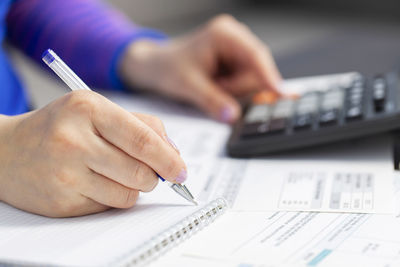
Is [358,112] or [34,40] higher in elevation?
[34,40]

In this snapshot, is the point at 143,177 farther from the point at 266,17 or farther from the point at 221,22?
the point at 266,17

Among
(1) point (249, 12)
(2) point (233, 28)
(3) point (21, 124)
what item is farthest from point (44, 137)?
(1) point (249, 12)

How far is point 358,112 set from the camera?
55 centimetres

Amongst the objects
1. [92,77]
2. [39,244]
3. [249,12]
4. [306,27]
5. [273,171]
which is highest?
[249,12]

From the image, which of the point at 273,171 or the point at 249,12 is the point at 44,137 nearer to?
the point at 273,171

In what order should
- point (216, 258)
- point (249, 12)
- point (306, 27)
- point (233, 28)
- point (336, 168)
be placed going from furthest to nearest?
point (249, 12) → point (306, 27) → point (233, 28) → point (336, 168) → point (216, 258)

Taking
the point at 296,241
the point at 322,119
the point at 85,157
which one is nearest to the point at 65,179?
the point at 85,157

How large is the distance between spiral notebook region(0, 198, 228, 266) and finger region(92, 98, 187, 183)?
4cm

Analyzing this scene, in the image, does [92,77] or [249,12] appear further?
[249,12]

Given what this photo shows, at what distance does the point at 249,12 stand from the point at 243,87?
2025 mm

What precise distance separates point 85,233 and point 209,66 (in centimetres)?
42

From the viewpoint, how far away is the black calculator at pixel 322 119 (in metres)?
0.54

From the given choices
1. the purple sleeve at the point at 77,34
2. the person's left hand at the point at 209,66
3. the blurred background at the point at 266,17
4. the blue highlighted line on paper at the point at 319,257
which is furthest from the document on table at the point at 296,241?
the blurred background at the point at 266,17

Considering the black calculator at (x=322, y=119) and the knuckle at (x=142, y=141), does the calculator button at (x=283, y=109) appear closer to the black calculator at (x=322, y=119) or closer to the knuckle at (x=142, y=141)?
the black calculator at (x=322, y=119)
